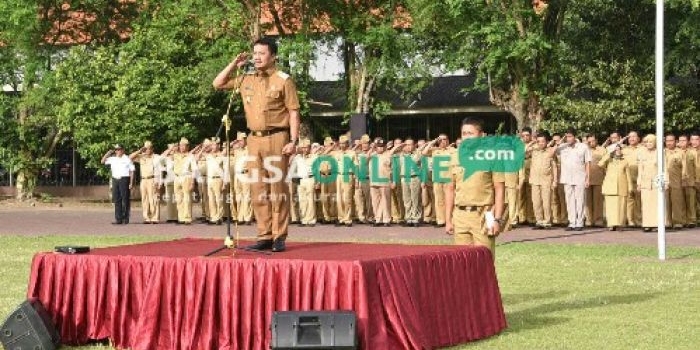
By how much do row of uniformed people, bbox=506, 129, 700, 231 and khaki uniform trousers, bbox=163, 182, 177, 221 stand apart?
882 cm

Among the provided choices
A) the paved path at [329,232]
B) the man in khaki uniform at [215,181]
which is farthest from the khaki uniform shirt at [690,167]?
the man in khaki uniform at [215,181]

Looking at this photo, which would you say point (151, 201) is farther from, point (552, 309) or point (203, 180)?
point (552, 309)

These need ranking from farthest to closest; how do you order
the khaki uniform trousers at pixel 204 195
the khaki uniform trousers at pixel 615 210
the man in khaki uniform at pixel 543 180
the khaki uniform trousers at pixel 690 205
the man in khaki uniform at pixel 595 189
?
the khaki uniform trousers at pixel 204 195, the man in khaki uniform at pixel 595 189, the man in khaki uniform at pixel 543 180, the khaki uniform trousers at pixel 690 205, the khaki uniform trousers at pixel 615 210

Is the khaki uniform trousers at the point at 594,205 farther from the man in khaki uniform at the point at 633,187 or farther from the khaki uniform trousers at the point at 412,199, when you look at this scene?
the khaki uniform trousers at the point at 412,199

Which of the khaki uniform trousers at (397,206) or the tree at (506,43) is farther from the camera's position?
the tree at (506,43)

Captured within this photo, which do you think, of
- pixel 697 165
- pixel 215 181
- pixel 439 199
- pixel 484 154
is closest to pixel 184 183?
pixel 215 181

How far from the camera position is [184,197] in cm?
3219

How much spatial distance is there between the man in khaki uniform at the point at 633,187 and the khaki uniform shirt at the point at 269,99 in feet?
54.0

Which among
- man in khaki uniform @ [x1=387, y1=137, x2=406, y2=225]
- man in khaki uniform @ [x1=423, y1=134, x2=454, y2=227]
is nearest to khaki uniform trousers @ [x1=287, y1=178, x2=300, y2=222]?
man in khaki uniform @ [x1=387, y1=137, x2=406, y2=225]

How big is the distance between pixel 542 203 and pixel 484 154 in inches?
632

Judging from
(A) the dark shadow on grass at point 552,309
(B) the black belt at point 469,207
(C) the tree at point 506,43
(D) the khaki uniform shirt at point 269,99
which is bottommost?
(A) the dark shadow on grass at point 552,309

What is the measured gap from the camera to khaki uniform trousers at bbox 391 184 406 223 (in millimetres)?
31016

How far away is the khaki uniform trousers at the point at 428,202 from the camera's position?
99.7ft

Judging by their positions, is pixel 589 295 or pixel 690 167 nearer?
pixel 589 295
